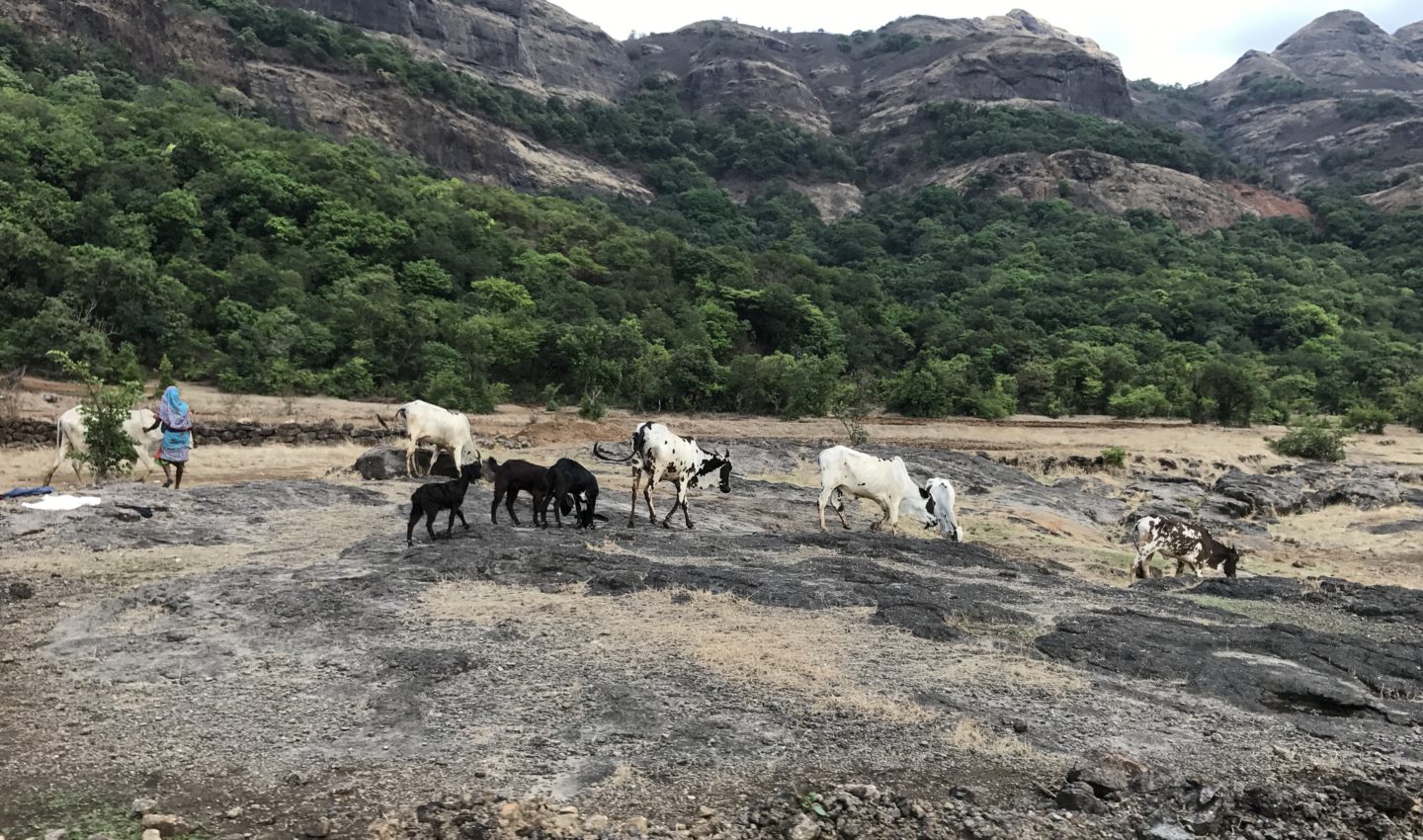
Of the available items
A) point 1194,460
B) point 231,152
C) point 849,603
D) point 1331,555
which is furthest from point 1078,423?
point 231,152

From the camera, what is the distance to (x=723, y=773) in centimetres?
529

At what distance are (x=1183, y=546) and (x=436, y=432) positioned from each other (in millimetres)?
14106

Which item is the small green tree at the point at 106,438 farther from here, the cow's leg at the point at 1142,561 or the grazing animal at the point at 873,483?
the cow's leg at the point at 1142,561

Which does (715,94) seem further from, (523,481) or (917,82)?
(523,481)

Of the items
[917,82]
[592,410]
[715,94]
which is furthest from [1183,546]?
[917,82]

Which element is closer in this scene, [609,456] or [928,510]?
[928,510]

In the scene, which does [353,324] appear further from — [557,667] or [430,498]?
[557,667]

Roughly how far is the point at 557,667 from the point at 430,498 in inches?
219

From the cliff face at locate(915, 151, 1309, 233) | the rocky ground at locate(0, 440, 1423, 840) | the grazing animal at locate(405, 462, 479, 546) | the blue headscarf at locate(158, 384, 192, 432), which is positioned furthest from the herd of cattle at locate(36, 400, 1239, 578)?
the cliff face at locate(915, 151, 1309, 233)

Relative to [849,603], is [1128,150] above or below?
above

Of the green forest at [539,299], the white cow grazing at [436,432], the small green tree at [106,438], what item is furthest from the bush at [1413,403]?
the small green tree at [106,438]

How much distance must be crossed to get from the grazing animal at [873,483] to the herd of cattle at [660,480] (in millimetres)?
18

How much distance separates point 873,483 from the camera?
15422 mm

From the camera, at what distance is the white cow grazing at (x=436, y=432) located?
57.7 ft
